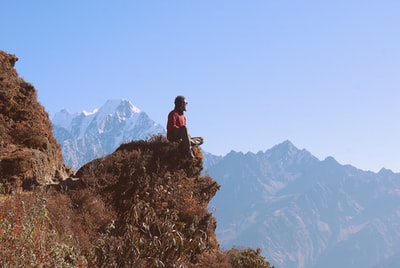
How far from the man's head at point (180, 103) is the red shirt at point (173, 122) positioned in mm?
172

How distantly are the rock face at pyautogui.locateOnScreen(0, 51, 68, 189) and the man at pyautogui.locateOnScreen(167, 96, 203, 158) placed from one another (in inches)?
142

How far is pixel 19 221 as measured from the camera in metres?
7.20

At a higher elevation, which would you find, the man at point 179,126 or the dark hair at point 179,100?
the dark hair at point 179,100

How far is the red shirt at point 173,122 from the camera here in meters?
15.7

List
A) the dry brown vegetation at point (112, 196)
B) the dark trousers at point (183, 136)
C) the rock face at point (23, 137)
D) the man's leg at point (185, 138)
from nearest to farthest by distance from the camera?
1. the dry brown vegetation at point (112, 196)
2. the rock face at point (23, 137)
3. the man's leg at point (185, 138)
4. the dark trousers at point (183, 136)

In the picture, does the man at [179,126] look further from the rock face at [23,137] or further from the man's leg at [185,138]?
the rock face at [23,137]

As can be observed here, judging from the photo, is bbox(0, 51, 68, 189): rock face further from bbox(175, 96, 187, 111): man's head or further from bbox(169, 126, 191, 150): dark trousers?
bbox(175, 96, 187, 111): man's head

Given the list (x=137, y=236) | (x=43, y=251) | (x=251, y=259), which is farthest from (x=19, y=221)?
(x=251, y=259)

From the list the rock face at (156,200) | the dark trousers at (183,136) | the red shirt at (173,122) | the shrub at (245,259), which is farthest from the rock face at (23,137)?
the shrub at (245,259)

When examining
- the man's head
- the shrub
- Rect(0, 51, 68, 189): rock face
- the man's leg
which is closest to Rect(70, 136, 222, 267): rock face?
the man's leg

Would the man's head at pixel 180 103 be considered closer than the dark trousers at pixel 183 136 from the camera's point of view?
No

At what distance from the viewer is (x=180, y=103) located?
15953 millimetres

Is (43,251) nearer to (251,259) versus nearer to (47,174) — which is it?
(47,174)

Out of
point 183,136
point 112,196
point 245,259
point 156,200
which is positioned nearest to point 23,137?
point 112,196
